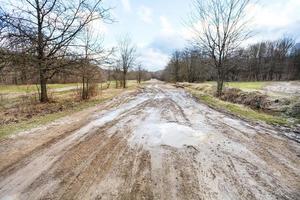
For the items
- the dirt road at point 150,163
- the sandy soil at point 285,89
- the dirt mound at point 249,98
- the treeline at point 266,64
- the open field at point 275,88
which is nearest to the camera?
the dirt road at point 150,163

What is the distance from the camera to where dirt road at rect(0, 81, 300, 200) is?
2.98m

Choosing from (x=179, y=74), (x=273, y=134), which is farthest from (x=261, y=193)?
(x=179, y=74)

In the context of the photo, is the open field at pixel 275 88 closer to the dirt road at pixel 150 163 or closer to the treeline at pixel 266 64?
the dirt road at pixel 150 163

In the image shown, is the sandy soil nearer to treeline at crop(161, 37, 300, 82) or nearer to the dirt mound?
the dirt mound

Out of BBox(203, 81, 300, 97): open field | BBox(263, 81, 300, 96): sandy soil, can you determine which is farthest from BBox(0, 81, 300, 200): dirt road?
BBox(263, 81, 300, 96): sandy soil

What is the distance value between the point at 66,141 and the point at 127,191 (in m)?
2.86

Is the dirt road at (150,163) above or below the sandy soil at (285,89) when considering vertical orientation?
below

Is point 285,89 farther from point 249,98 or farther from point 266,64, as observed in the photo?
point 266,64

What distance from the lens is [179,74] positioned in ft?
160

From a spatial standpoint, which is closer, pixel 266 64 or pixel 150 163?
pixel 150 163

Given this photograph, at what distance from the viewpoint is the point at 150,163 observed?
3.87m

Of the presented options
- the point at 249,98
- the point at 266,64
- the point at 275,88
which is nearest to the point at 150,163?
the point at 249,98

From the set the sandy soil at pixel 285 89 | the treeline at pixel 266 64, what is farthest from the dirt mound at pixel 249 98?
the treeline at pixel 266 64

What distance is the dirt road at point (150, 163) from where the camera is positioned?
9.77ft
